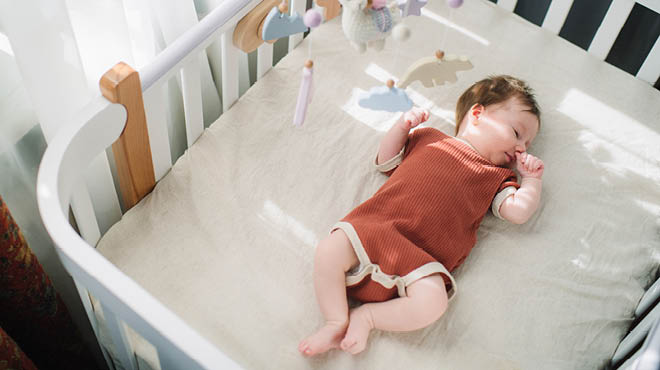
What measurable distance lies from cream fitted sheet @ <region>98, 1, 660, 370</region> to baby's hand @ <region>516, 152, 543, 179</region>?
0.22 feet

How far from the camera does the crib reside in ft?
3.42

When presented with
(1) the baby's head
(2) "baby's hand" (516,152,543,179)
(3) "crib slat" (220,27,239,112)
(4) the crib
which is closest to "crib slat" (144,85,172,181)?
(4) the crib

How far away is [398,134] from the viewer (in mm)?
1325

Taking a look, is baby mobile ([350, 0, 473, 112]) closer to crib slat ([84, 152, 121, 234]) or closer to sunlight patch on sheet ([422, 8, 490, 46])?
crib slat ([84, 152, 121, 234])

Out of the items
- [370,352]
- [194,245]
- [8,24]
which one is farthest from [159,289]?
[8,24]

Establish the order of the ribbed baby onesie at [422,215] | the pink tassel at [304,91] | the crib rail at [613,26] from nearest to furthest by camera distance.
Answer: the pink tassel at [304,91]
the ribbed baby onesie at [422,215]
the crib rail at [613,26]

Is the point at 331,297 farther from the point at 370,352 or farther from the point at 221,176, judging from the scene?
the point at 221,176

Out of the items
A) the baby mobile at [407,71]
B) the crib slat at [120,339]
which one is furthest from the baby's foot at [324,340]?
the baby mobile at [407,71]

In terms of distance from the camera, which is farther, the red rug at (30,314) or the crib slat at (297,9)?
the crib slat at (297,9)

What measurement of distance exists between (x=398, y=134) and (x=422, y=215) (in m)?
0.21

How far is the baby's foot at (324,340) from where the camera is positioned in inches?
41.6

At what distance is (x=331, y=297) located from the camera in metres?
1.12

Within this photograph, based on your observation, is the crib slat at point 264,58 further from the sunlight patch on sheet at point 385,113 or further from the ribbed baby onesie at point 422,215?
the ribbed baby onesie at point 422,215

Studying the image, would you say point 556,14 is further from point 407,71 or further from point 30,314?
point 30,314
